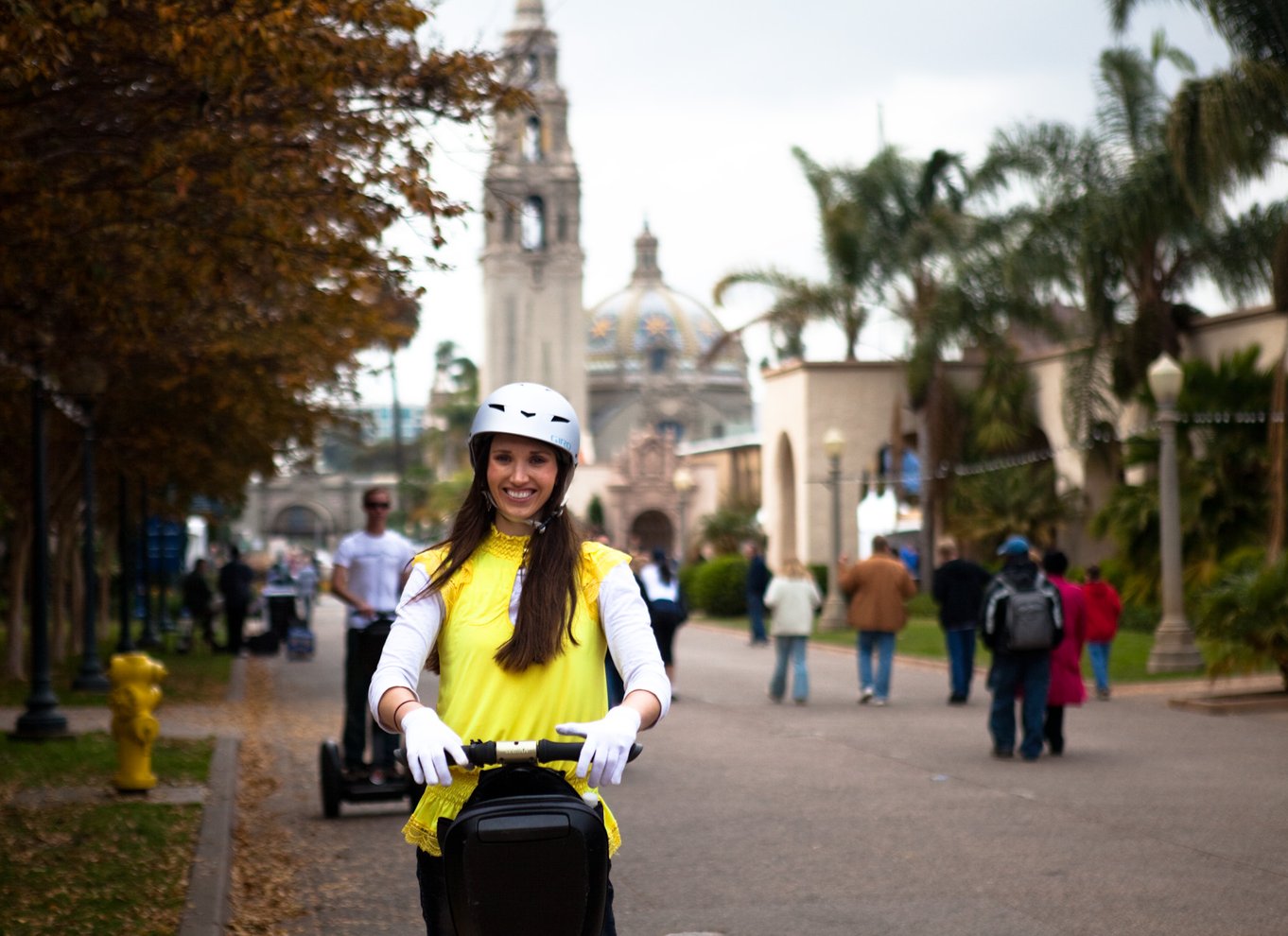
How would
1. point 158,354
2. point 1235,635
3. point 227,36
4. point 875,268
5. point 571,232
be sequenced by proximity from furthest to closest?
point 571,232
point 875,268
point 158,354
point 1235,635
point 227,36

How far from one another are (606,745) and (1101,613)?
15.6 m

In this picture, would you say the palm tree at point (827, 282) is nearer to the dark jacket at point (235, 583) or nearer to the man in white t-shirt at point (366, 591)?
the dark jacket at point (235, 583)

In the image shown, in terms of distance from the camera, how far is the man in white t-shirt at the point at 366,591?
1064cm

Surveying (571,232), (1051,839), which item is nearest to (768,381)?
(1051,839)

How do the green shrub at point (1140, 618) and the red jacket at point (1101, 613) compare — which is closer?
the red jacket at point (1101, 613)

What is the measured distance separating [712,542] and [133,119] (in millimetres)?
46398

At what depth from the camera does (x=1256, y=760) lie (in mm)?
12922

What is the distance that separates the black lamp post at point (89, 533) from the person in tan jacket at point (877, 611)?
7568 mm

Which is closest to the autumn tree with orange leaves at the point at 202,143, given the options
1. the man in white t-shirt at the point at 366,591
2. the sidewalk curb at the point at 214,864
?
the man in white t-shirt at the point at 366,591

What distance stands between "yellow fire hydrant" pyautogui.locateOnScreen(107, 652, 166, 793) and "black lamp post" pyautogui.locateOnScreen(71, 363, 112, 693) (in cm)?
700

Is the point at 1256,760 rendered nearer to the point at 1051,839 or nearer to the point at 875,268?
the point at 1051,839

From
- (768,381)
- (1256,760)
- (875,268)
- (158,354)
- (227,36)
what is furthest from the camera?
(768,381)

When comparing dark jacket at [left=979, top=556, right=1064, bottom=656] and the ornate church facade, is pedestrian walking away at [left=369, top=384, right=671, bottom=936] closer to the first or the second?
dark jacket at [left=979, top=556, right=1064, bottom=656]

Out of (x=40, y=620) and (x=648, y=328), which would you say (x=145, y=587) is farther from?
(x=648, y=328)
